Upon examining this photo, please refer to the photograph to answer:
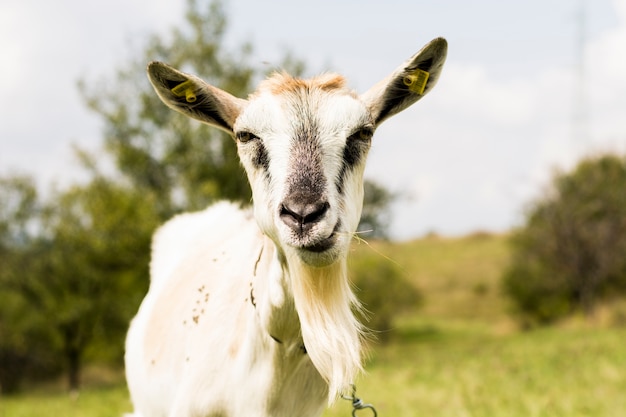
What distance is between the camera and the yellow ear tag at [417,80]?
10.7 feet

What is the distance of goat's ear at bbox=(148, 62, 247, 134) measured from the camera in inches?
131

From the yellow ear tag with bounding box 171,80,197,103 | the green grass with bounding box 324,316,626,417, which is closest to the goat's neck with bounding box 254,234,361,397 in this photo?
the yellow ear tag with bounding box 171,80,197,103

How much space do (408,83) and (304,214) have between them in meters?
1.00

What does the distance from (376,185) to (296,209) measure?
2820cm

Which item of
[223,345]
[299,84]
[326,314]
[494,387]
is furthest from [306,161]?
[494,387]

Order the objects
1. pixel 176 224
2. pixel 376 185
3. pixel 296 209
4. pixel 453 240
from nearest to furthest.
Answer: pixel 296 209 < pixel 176 224 < pixel 376 185 < pixel 453 240

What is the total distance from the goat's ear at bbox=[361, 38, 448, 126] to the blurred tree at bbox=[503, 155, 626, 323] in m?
31.1

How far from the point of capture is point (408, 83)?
3.28 m

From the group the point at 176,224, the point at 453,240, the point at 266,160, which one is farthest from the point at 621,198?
the point at 266,160

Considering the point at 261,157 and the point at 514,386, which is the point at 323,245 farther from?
the point at 514,386

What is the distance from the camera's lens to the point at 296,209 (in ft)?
8.82

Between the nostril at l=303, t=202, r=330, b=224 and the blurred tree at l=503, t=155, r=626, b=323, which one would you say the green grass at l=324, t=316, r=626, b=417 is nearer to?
the nostril at l=303, t=202, r=330, b=224

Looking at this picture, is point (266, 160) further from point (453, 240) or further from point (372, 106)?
point (453, 240)

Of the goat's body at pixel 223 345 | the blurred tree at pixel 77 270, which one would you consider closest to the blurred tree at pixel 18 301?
the blurred tree at pixel 77 270
